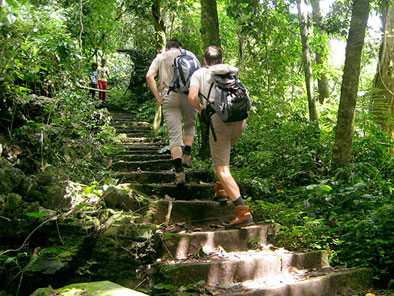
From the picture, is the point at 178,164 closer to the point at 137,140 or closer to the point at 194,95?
the point at 194,95

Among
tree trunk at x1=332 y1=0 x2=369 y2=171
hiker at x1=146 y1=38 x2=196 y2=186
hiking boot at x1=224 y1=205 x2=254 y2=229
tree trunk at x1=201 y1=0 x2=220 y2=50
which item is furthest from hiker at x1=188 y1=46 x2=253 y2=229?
tree trunk at x1=201 y1=0 x2=220 y2=50

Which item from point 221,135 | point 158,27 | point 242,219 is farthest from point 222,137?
point 158,27

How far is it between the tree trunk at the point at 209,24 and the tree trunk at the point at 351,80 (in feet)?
7.91

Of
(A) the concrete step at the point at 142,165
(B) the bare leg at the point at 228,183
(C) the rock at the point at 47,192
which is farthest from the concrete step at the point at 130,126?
(B) the bare leg at the point at 228,183

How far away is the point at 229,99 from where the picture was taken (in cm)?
407

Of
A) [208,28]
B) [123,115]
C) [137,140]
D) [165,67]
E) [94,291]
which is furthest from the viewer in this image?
[123,115]

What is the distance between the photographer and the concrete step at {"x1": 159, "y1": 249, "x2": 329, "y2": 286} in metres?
3.25

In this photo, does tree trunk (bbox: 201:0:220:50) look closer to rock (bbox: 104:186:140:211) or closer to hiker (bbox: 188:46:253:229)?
hiker (bbox: 188:46:253:229)

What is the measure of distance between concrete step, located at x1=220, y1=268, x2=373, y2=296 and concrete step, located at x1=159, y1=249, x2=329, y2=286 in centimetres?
10

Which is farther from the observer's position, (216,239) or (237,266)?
(216,239)

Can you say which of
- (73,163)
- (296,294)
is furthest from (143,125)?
(296,294)

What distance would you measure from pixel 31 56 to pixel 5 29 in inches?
27.1

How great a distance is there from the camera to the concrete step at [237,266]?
325 centimetres

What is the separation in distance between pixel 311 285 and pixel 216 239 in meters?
1.07
